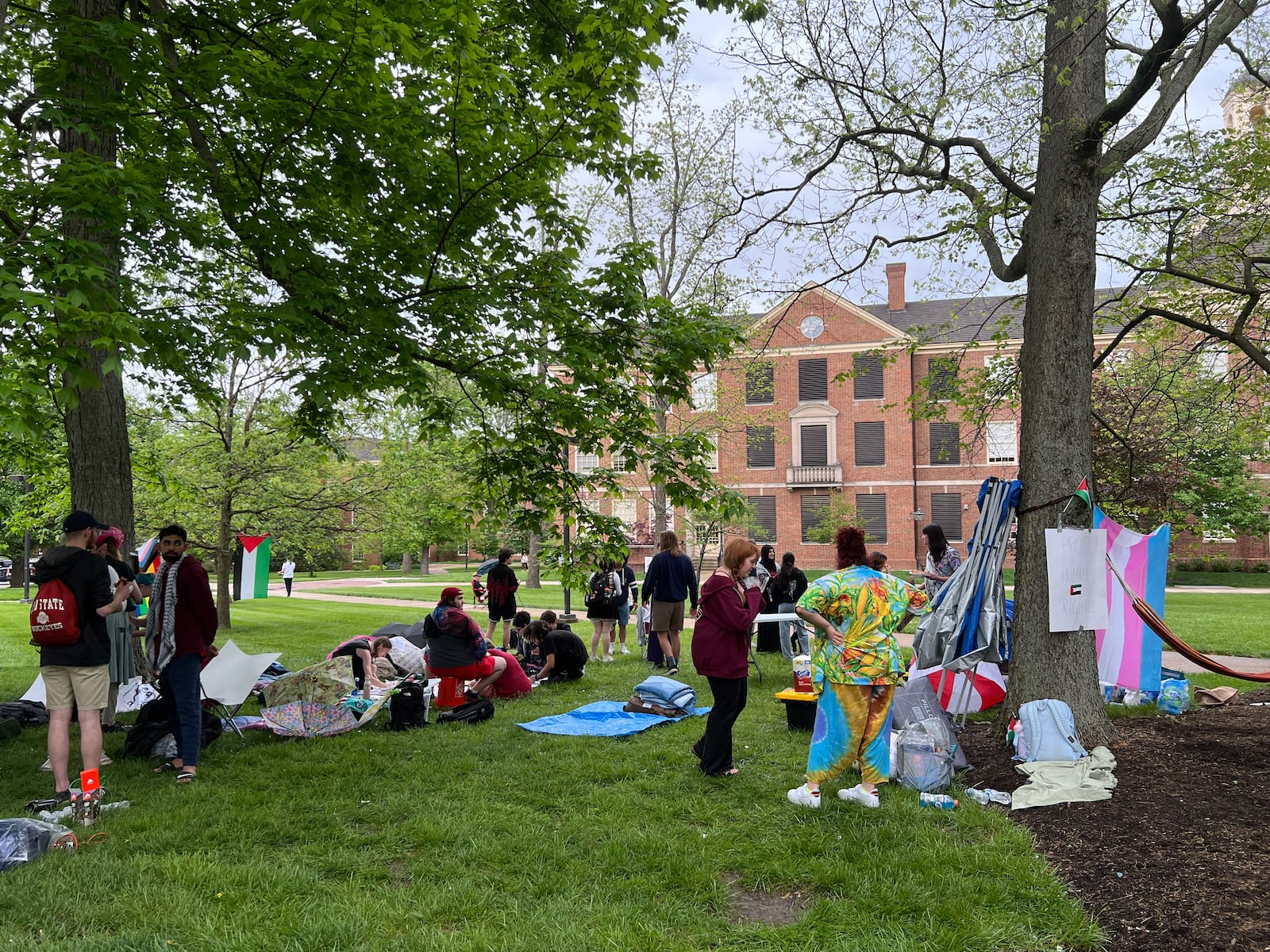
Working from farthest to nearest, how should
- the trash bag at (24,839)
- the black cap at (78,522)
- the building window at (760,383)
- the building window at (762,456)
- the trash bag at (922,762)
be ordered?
the building window at (762,456) → the building window at (760,383) → the trash bag at (922,762) → the black cap at (78,522) → the trash bag at (24,839)

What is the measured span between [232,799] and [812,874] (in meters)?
3.86

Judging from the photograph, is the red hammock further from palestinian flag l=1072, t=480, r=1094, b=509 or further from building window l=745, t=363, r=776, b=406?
building window l=745, t=363, r=776, b=406

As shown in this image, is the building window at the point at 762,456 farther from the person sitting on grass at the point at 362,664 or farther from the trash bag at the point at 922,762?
the trash bag at the point at 922,762

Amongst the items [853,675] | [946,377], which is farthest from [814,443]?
[853,675]

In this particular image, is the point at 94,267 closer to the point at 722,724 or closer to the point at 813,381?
the point at 722,724

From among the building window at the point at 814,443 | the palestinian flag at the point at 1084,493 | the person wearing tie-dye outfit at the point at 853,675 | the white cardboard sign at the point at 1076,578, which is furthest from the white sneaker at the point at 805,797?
the building window at the point at 814,443

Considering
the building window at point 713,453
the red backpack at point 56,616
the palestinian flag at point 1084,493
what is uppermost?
the building window at point 713,453

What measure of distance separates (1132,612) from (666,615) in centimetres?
511

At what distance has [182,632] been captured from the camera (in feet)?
20.5

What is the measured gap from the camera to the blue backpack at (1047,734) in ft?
19.2

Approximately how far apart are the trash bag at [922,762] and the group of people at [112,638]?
5.03 meters

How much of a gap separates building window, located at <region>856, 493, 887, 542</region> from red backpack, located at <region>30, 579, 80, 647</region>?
38.6m

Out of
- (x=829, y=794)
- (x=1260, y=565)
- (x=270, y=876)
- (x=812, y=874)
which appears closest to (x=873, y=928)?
(x=812, y=874)

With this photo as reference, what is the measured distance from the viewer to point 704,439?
27.5ft
